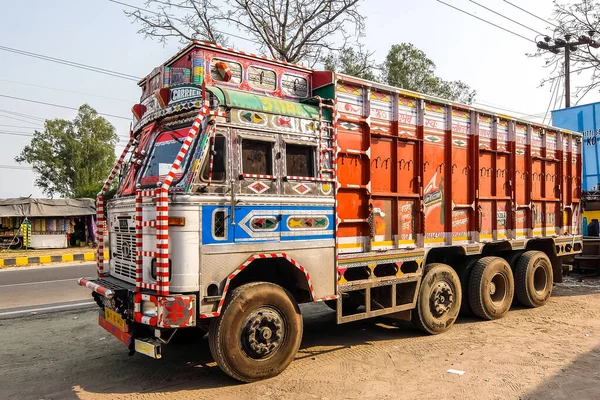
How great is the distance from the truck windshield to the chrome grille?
58 centimetres

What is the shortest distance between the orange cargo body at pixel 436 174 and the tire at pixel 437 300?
18.8 inches

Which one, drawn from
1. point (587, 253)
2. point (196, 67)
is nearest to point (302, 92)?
point (196, 67)

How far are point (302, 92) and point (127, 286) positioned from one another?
3.05m

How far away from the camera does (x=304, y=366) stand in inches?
212

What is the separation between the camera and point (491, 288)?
7.88 m

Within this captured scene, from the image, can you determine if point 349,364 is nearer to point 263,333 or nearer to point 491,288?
point 263,333

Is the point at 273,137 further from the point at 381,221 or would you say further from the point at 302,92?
the point at 381,221

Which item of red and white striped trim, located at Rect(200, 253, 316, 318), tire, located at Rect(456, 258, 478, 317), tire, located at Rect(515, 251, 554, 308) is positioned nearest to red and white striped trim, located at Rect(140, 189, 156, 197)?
red and white striped trim, located at Rect(200, 253, 316, 318)

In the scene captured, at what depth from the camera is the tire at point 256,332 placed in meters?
4.57

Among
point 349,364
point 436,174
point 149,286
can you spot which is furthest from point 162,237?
point 436,174

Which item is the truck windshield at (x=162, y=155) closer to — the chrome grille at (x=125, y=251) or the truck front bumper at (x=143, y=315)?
the chrome grille at (x=125, y=251)

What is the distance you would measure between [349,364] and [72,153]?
36.7 m

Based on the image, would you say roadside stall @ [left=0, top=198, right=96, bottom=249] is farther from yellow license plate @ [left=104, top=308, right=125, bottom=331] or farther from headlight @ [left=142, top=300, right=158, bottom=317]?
headlight @ [left=142, top=300, right=158, bottom=317]

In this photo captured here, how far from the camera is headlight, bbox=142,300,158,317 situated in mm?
4365
